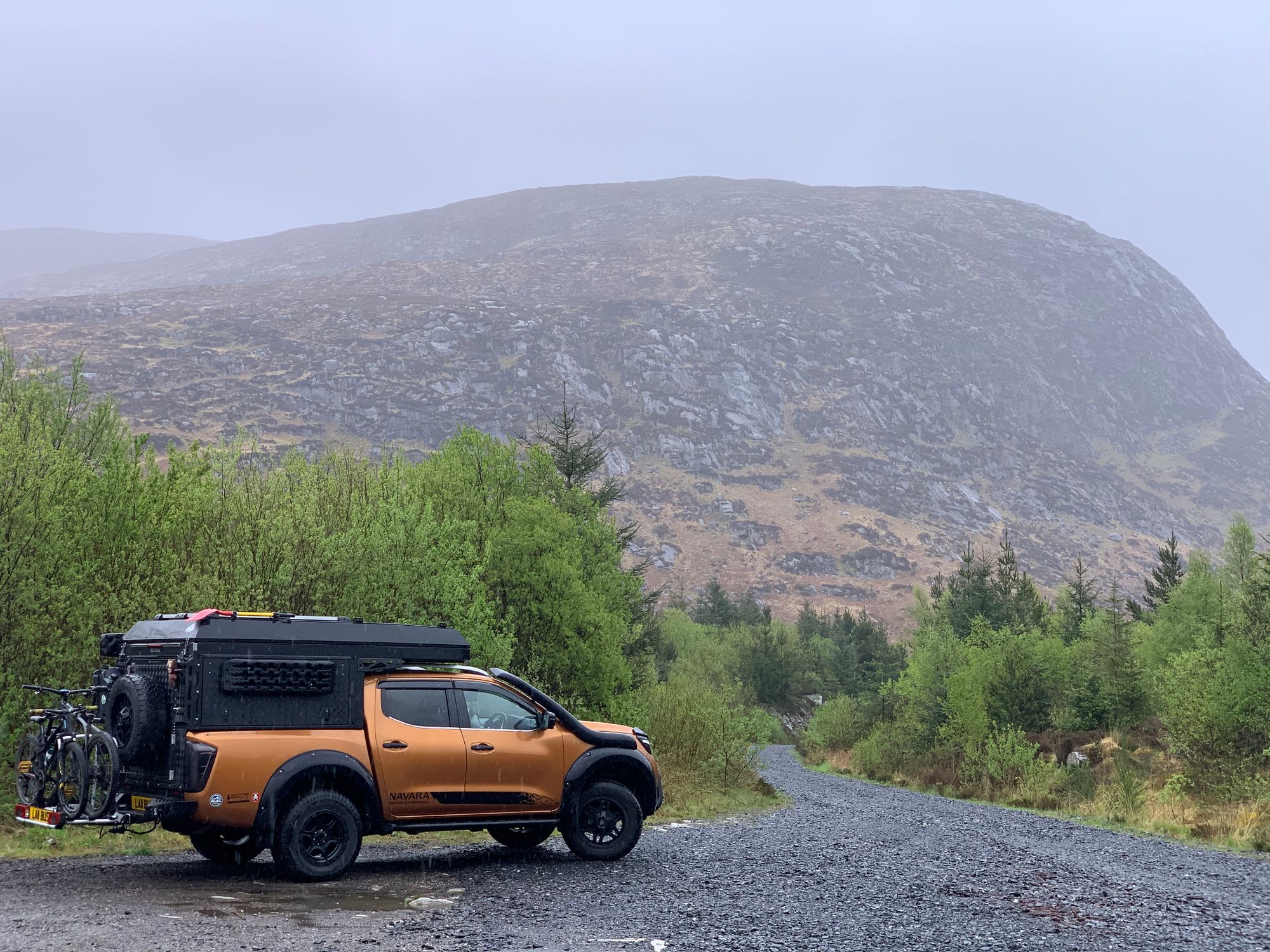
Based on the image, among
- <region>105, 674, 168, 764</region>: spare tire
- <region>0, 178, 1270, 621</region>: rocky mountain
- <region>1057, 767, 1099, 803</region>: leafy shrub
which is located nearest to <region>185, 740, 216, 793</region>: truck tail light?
<region>105, 674, 168, 764</region>: spare tire

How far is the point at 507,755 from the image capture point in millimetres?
11914

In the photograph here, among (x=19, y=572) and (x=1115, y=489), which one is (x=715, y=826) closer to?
(x=19, y=572)

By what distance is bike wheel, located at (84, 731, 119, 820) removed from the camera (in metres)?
9.88

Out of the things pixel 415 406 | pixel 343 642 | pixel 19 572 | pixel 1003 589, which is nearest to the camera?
pixel 343 642

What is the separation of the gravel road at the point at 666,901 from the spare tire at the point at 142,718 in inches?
51.8

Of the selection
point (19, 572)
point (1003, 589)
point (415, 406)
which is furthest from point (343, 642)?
point (415, 406)

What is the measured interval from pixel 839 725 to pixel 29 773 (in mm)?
46426

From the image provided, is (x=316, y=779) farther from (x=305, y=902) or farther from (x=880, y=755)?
(x=880, y=755)

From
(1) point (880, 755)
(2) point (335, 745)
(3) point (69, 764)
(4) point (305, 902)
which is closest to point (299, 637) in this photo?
(2) point (335, 745)

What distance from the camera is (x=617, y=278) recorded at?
19688cm

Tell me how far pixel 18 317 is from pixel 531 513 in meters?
138

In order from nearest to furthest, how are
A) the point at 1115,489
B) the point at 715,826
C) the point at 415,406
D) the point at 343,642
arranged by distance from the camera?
the point at 343,642 < the point at 715,826 < the point at 415,406 < the point at 1115,489

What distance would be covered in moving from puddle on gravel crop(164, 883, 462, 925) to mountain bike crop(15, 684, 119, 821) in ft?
4.37

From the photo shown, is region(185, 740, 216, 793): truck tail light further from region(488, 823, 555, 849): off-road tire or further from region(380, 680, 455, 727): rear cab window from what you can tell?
region(488, 823, 555, 849): off-road tire
